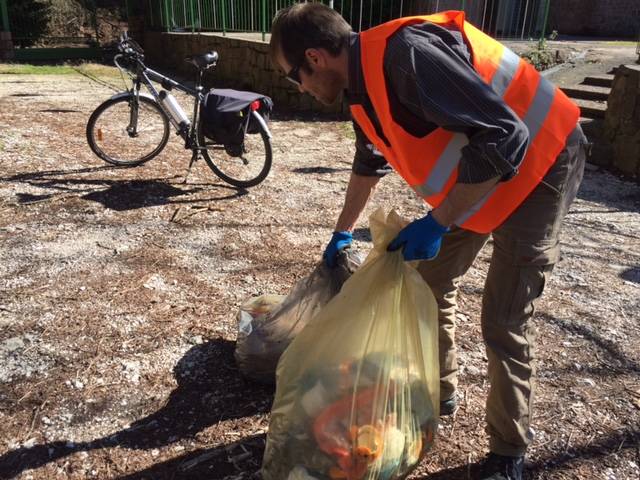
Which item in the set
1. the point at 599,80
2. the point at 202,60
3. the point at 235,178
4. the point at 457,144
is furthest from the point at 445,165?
the point at 599,80

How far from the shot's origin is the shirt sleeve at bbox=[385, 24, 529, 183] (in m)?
Answer: 1.41

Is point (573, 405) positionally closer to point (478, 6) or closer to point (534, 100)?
point (534, 100)

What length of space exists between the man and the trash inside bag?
582 millimetres

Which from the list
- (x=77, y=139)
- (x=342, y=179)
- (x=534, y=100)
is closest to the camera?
(x=534, y=100)

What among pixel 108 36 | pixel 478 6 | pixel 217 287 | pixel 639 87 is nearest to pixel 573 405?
pixel 217 287

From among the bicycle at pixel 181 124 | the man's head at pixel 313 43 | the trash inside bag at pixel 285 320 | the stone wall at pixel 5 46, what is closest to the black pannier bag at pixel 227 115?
the bicycle at pixel 181 124

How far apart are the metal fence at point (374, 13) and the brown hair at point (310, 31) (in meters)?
8.11

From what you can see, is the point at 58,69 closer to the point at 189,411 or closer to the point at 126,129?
the point at 126,129

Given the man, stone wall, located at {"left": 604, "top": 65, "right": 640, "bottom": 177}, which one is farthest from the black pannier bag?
stone wall, located at {"left": 604, "top": 65, "right": 640, "bottom": 177}

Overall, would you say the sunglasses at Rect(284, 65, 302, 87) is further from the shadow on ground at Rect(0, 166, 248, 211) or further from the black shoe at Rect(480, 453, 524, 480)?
the shadow on ground at Rect(0, 166, 248, 211)

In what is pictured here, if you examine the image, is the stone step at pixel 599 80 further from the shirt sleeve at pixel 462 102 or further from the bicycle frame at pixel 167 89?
the shirt sleeve at pixel 462 102

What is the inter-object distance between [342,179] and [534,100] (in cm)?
353

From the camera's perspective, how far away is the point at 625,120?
5680 mm

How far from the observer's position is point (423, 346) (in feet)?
5.59
